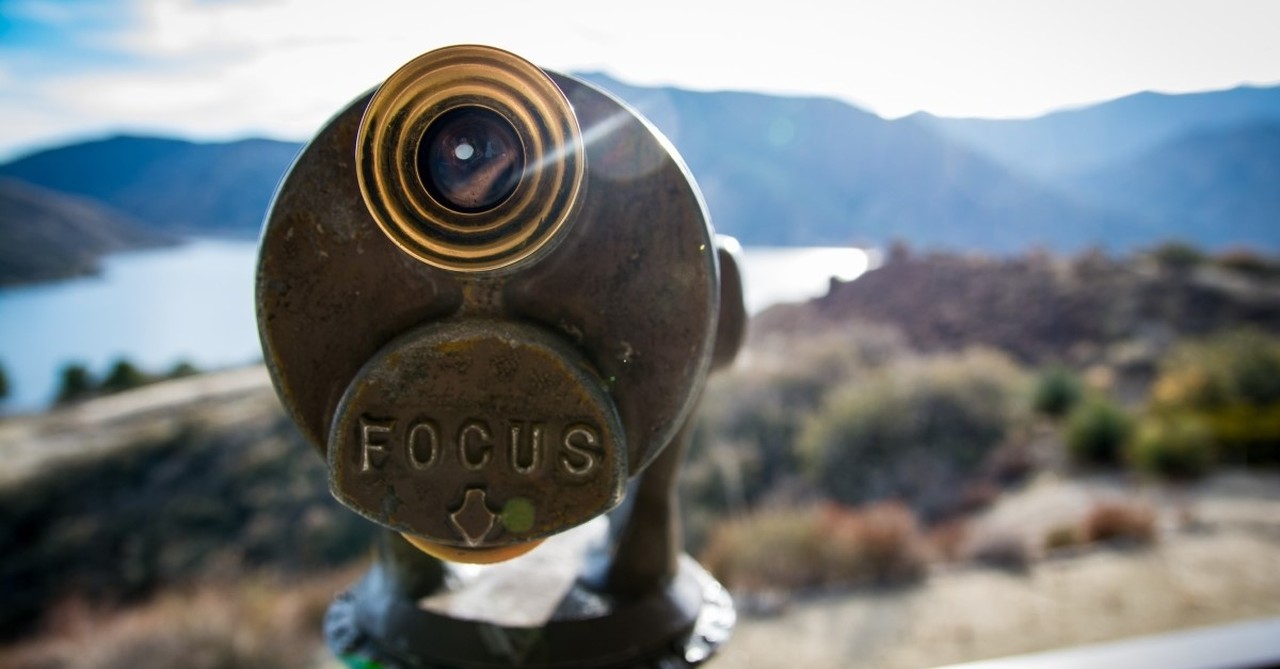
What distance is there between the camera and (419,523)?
0.77 meters

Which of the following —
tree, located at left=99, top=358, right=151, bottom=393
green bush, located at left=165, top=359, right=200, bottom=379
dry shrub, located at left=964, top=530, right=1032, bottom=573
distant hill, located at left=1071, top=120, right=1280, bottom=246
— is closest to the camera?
dry shrub, located at left=964, top=530, right=1032, bottom=573

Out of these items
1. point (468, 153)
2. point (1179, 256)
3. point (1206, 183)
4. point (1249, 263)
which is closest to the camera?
point (468, 153)

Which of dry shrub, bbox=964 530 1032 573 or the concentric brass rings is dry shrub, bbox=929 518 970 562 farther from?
the concentric brass rings

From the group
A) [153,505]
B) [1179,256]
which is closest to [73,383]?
[153,505]

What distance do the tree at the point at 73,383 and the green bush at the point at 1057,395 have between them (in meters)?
12.0

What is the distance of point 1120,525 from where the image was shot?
6359 millimetres

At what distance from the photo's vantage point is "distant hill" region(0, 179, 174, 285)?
8.65 meters

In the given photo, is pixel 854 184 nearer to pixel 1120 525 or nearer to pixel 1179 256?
pixel 1120 525

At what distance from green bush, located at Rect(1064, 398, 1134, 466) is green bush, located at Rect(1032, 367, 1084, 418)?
1.46m

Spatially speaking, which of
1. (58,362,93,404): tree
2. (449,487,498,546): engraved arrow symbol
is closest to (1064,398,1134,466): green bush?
(449,487,498,546): engraved arrow symbol

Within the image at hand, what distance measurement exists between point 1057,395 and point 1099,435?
1.72m

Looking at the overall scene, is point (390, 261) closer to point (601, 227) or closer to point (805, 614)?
point (601, 227)

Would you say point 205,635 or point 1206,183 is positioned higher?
point 1206,183

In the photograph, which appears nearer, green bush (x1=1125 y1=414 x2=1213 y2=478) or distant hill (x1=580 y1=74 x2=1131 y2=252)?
distant hill (x1=580 y1=74 x2=1131 y2=252)
